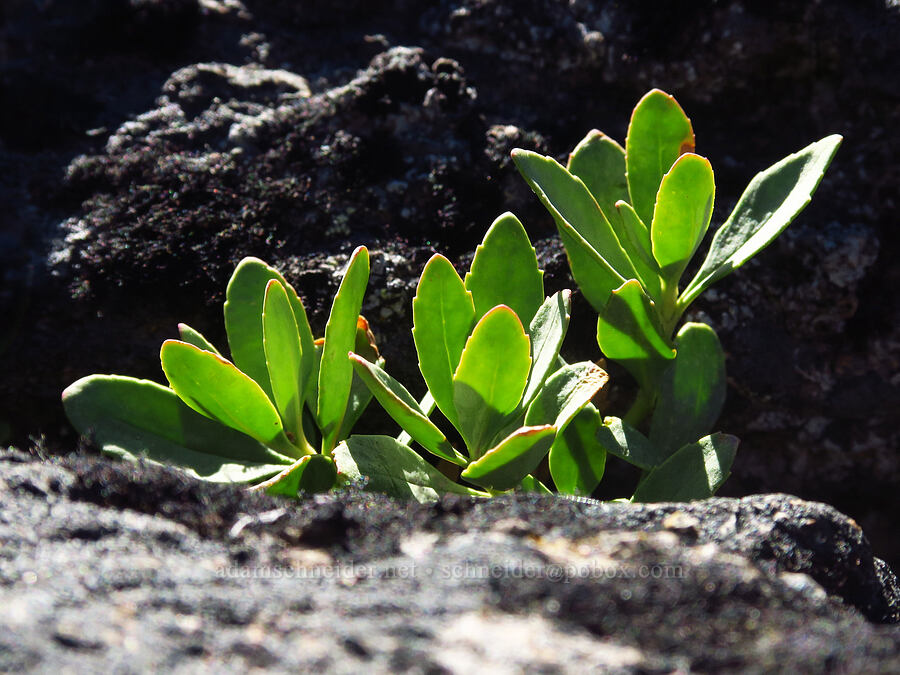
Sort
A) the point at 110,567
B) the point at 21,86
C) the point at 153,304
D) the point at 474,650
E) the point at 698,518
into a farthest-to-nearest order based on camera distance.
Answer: the point at 21,86 < the point at 153,304 < the point at 698,518 < the point at 110,567 < the point at 474,650

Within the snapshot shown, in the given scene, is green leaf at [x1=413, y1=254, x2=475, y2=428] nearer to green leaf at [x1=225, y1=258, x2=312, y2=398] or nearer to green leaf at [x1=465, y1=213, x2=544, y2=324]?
green leaf at [x1=465, y1=213, x2=544, y2=324]

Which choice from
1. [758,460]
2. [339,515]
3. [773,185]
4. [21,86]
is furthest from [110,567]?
[21,86]

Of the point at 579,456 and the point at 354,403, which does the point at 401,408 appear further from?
the point at 579,456

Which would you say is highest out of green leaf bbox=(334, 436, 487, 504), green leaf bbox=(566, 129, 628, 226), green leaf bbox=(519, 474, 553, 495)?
green leaf bbox=(566, 129, 628, 226)

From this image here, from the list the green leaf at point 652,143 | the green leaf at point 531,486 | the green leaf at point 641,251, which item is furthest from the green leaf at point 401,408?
the green leaf at point 652,143

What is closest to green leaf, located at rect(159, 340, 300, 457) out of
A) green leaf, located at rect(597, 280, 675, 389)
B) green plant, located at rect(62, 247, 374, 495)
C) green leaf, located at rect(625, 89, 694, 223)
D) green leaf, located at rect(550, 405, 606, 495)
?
green plant, located at rect(62, 247, 374, 495)

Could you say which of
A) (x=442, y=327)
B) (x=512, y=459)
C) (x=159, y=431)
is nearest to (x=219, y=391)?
(x=159, y=431)

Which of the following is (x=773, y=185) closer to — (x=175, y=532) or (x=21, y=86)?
(x=175, y=532)
